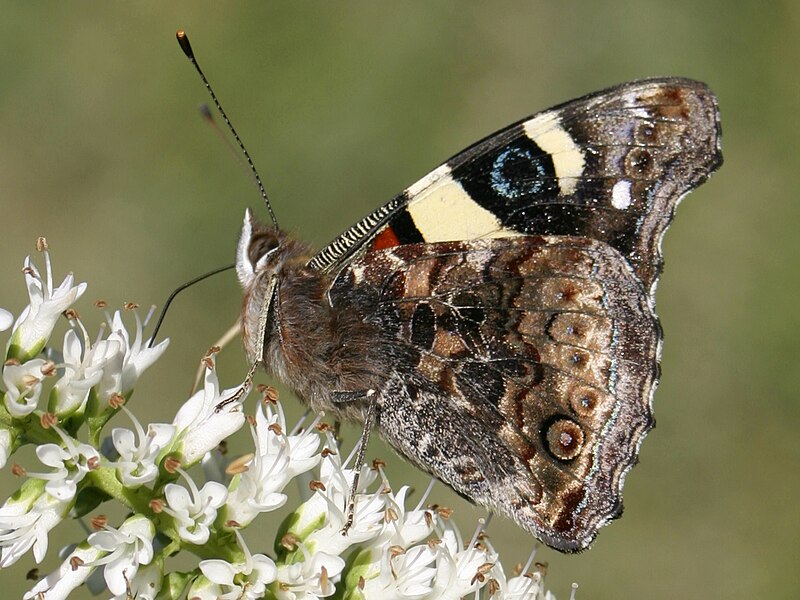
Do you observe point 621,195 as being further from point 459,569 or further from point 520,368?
point 459,569

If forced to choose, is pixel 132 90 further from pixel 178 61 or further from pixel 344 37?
pixel 344 37

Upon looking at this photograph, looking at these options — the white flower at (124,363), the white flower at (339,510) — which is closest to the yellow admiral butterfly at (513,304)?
the white flower at (339,510)

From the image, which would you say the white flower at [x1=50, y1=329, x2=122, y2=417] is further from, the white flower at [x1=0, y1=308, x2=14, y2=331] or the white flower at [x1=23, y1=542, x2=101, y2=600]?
the white flower at [x1=23, y1=542, x2=101, y2=600]

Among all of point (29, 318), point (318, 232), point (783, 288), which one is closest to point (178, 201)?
point (318, 232)

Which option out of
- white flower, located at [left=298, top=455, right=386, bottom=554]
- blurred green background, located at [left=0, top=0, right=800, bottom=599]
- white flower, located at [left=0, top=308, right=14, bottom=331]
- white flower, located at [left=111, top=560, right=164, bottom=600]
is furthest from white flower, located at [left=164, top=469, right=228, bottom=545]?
blurred green background, located at [left=0, top=0, right=800, bottom=599]

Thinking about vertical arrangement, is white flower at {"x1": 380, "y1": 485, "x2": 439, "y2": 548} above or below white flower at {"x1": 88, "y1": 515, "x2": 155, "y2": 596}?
below

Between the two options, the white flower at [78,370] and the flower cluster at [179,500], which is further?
the white flower at [78,370]

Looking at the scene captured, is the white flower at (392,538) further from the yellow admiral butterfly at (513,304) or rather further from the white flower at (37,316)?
the white flower at (37,316)
